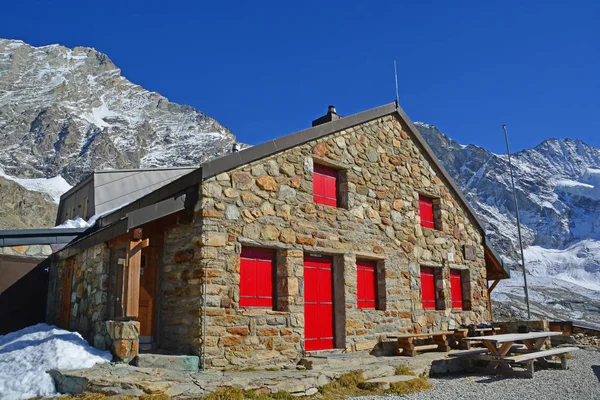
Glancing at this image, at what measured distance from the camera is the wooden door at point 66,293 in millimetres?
9602

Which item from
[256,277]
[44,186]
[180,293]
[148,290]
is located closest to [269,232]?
[256,277]

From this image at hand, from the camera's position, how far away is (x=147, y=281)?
8508 mm

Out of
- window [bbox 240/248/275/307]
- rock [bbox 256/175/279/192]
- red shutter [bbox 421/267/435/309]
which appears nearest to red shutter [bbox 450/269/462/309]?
red shutter [bbox 421/267/435/309]

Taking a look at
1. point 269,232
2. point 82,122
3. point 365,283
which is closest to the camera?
point 269,232

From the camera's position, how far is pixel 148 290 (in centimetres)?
846

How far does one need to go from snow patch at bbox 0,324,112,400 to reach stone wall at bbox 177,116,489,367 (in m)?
1.41

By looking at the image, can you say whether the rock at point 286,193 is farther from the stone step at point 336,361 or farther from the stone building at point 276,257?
the stone step at point 336,361

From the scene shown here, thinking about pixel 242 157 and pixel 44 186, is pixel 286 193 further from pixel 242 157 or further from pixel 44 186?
pixel 44 186

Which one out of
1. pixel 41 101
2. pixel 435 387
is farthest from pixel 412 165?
pixel 41 101

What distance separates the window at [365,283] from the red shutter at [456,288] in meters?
3.45

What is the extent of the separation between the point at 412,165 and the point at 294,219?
4.62 metres

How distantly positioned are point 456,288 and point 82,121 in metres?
129

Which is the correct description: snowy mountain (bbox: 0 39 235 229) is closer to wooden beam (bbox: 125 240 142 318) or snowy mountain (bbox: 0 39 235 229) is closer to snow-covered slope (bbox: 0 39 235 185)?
snow-covered slope (bbox: 0 39 235 185)

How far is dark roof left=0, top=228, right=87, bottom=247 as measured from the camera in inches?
406
